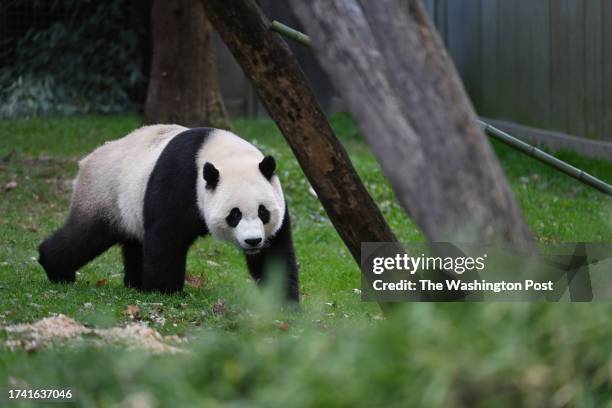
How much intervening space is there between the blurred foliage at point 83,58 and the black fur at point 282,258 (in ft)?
33.8

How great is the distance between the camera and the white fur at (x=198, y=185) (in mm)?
6633

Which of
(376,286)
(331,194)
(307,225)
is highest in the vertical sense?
(331,194)

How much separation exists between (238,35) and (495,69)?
9.98m

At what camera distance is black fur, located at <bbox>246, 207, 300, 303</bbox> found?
6836 millimetres

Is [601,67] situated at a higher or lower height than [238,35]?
lower

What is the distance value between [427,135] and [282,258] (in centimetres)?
305

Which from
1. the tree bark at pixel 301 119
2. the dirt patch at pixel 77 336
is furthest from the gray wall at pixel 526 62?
the dirt patch at pixel 77 336

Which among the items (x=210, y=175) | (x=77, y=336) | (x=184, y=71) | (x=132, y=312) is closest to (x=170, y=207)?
(x=210, y=175)

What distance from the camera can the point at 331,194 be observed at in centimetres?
545

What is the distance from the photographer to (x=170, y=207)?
6938 millimetres

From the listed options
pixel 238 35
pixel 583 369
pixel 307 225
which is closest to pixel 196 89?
pixel 307 225

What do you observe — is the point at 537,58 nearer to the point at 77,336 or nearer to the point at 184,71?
the point at 184,71

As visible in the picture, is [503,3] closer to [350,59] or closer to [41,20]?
[41,20]

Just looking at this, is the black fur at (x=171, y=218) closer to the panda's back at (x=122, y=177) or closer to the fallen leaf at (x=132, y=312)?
the panda's back at (x=122, y=177)
